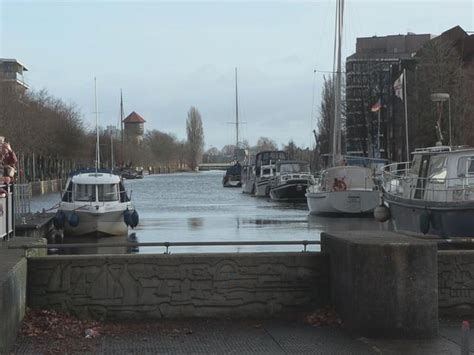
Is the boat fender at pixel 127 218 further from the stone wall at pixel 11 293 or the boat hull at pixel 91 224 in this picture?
the stone wall at pixel 11 293

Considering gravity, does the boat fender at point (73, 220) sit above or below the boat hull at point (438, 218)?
below

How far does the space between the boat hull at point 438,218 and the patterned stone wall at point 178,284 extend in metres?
13.1

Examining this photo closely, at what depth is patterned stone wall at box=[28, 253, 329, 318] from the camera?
9.67 m

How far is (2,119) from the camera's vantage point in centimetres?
6125

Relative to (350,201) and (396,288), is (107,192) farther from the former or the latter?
(396,288)

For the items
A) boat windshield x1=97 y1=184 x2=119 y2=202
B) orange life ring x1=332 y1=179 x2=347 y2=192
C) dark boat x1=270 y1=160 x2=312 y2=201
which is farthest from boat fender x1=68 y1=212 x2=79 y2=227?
dark boat x1=270 y1=160 x2=312 y2=201

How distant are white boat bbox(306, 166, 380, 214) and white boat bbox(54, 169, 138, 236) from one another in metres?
15.6

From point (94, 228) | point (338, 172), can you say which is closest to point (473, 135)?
point (338, 172)

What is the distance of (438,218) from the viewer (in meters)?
23.2

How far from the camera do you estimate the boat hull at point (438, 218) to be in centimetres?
2208

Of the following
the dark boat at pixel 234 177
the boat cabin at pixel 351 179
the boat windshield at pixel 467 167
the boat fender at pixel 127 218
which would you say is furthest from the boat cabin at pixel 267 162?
the boat windshield at pixel 467 167

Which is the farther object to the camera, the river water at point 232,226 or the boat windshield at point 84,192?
the boat windshield at point 84,192

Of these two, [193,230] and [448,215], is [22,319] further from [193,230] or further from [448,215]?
[193,230]

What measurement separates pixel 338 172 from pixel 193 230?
1394 cm
